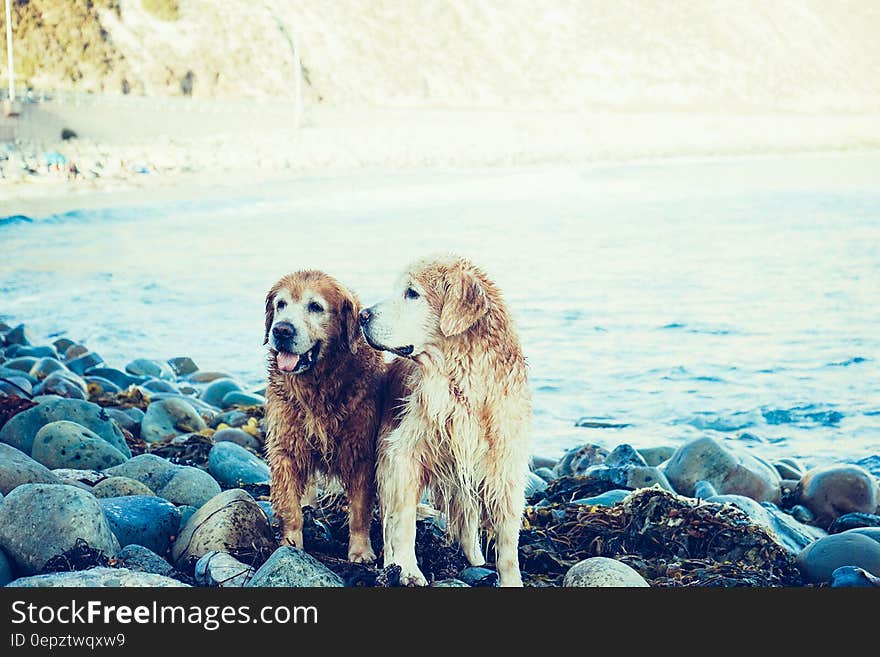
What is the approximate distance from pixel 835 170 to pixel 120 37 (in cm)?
686

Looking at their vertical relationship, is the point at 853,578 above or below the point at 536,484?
above

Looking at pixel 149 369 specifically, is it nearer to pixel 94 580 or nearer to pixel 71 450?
pixel 71 450

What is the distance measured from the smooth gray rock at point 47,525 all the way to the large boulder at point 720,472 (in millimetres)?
2936

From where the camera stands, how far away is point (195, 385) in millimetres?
7180

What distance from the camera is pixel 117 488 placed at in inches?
145

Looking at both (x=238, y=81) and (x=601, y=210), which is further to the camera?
(x=601, y=210)

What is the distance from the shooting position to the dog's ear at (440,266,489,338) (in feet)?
9.69

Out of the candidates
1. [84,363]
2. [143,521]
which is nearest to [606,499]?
[143,521]

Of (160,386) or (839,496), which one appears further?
(160,386)

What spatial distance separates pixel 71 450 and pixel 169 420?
1391 mm

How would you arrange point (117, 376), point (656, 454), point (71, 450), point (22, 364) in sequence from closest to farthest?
1. point (71, 450)
2. point (656, 454)
3. point (117, 376)
4. point (22, 364)

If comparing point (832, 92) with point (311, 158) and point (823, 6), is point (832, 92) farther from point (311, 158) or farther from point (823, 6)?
point (311, 158)

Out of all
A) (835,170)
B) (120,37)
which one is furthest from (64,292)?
(835,170)

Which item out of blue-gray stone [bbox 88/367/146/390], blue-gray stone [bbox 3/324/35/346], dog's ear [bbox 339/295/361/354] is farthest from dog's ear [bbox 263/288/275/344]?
blue-gray stone [bbox 3/324/35/346]
